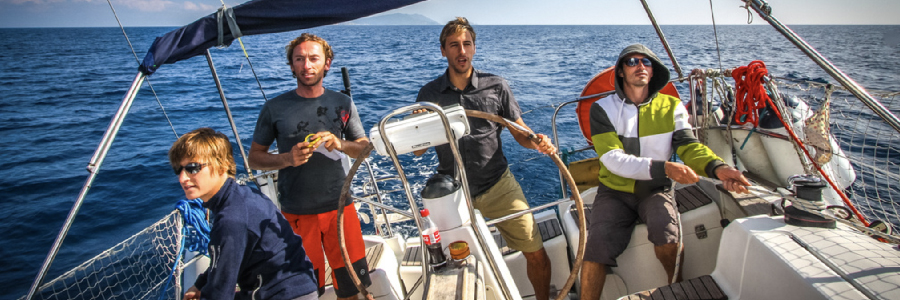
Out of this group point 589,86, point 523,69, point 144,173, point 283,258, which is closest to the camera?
point 283,258

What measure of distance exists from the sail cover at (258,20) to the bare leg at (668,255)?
1681 mm

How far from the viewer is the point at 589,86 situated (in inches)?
119

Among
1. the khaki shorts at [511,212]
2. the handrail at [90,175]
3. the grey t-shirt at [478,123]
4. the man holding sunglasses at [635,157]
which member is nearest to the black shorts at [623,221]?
the man holding sunglasses at [635,157]

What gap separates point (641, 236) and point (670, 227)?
0.23 metres

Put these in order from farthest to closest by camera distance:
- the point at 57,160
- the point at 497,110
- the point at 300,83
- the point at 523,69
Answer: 1. the point at 523,69
2. the point at 57,160
3. the point at 497,110
4. the point at 300,83

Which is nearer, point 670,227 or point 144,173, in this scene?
point 670,227

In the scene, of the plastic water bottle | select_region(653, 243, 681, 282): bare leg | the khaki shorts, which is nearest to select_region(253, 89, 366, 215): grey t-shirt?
the khaki shorts

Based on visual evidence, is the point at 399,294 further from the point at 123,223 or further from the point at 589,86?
the point at 123,223

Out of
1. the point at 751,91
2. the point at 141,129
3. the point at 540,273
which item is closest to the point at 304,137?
the point at 540,273

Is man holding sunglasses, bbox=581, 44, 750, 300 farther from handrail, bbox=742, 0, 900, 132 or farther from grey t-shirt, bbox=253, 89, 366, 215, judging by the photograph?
grey t-shirt, bbox=253, 89, 366, 215

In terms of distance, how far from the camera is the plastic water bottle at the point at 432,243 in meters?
1.51

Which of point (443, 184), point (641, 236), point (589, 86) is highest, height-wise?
point (589, 86)

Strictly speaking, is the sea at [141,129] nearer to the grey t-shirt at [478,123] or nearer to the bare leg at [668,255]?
the grey t-shirt at [478,123]

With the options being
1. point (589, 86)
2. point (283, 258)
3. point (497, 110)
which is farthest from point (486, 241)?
point (589, 86)
